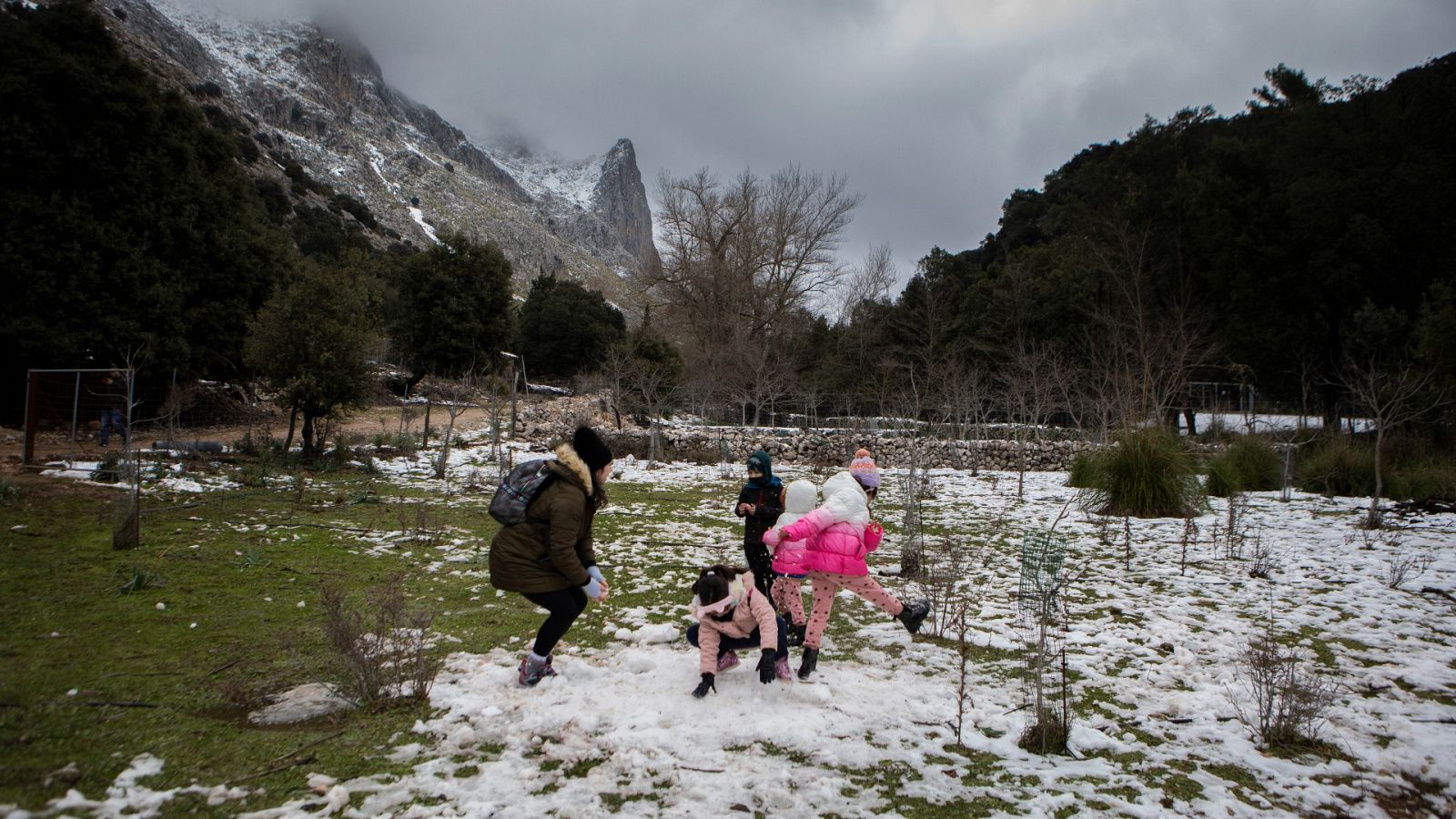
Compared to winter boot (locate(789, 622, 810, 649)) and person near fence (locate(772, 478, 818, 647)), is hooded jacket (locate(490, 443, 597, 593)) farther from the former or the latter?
winter boot (locate(789, 622, 810, 649))

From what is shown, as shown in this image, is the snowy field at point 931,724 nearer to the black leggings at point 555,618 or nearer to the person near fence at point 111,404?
the black leggings at point 555,618

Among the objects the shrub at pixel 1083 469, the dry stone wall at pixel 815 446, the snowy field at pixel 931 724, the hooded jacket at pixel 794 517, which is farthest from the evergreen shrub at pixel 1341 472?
the hooded jacket at pixel 794 517

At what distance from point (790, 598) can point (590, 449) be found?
1575 millimetres

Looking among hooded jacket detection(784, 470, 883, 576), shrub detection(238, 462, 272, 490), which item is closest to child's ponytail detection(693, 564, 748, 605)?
hooded jacket detection(784, 470, 883, 576)

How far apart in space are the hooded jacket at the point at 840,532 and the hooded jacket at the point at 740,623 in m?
0.43

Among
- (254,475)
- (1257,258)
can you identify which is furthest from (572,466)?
(1257,258)

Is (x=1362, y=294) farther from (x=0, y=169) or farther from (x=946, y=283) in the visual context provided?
(x=0, y=169)

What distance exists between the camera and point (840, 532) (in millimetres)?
4023

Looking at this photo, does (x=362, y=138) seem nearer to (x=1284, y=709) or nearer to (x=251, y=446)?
(x=251, y=446)

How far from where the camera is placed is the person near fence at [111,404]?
1270 centimetres

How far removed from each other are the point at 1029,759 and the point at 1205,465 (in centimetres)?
1187

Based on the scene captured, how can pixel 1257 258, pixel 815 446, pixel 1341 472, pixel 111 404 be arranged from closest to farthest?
pixel 1341 472 → pixel 111 404 → pixel 1257 258 → pixel 815 446

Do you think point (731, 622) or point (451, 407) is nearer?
point (731, 622)

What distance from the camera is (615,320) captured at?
127 ft
